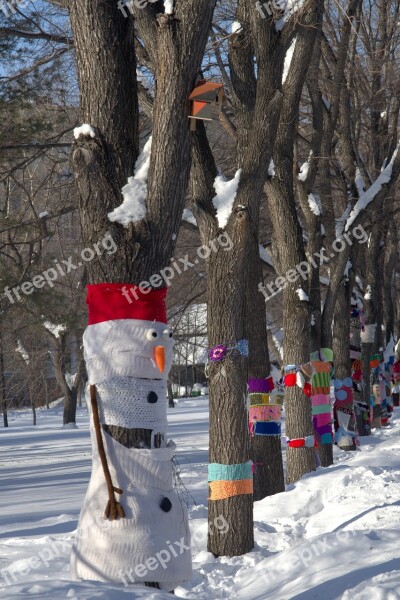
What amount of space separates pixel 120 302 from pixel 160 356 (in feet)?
1.16

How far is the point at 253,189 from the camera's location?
660cm

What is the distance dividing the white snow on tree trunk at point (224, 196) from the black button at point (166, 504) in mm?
2808

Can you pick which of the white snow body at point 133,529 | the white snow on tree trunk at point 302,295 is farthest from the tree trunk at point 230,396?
the white snow on tree trunk at point 302,295

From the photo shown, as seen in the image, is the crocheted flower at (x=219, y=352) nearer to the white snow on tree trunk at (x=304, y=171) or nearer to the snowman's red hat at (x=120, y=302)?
the snowman's red hat at (x=120, y=302)

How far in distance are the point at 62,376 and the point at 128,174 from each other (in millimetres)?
27337

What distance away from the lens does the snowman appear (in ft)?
13.9

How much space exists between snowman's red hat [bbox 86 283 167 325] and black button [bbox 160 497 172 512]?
3.12 ft

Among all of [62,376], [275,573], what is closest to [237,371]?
[275,573]

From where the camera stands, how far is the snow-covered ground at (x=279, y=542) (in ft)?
14.1

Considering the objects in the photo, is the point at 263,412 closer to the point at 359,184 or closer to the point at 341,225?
→ the point at 341,225

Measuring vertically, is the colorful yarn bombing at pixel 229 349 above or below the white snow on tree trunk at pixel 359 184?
below

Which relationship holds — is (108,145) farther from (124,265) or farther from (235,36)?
(235,36)

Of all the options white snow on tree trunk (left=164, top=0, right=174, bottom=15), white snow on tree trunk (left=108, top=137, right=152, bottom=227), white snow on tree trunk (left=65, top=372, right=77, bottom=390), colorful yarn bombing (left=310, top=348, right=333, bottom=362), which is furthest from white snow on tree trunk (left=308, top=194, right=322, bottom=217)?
white snow on tree trunk (left=65, top=372, right=77, bottom=390)

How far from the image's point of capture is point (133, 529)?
4.25 m
